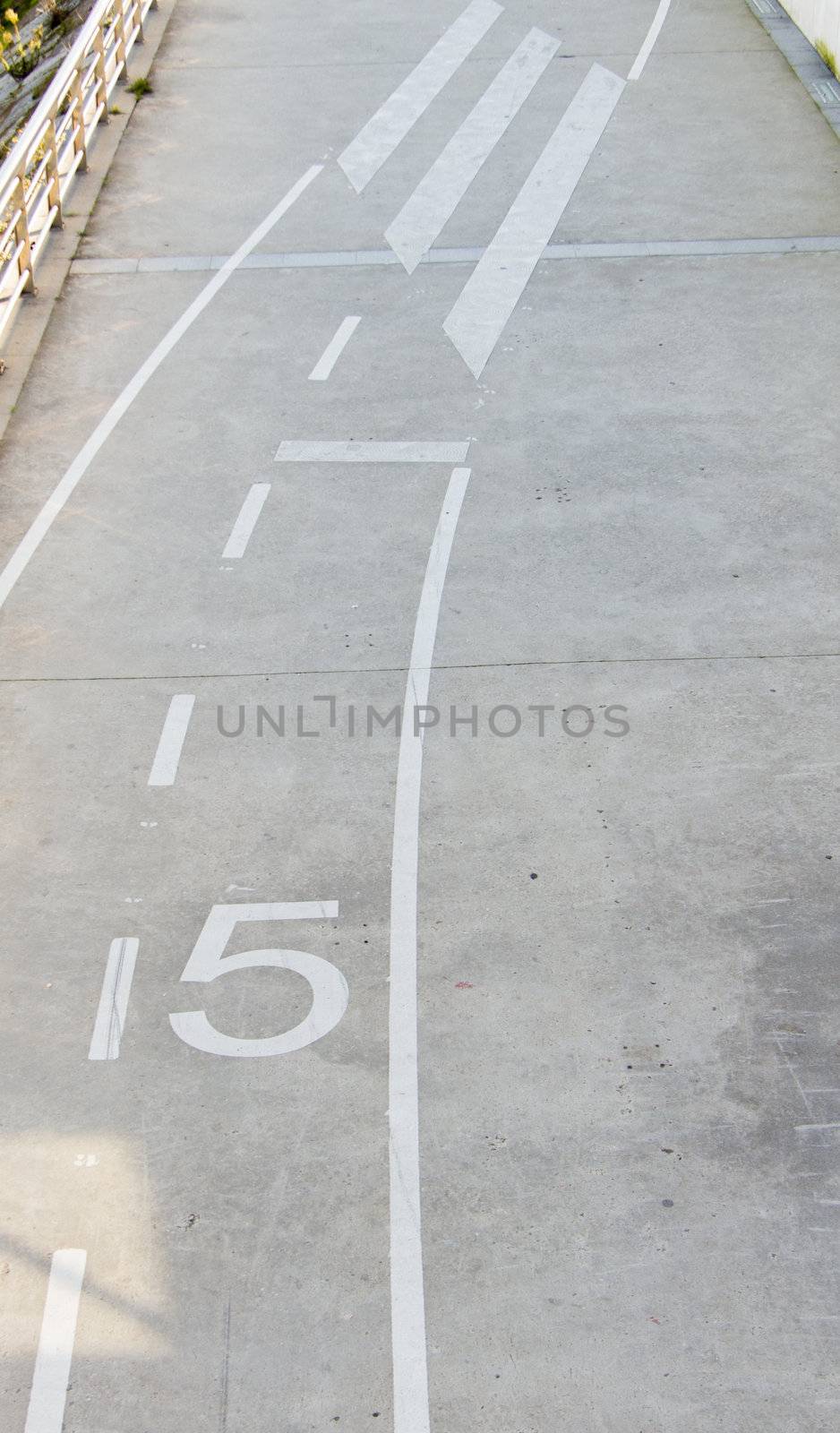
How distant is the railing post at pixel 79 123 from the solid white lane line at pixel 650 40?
679 centimetres

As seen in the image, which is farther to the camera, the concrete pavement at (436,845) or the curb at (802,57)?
the curb at (802,57)

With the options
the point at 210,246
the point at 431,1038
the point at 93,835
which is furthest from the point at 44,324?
the point at 431,1038

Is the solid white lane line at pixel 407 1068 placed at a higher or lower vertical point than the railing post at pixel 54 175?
lower

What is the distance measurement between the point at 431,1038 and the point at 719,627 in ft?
13.5

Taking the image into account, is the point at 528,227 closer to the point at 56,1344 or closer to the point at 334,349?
the point at 334,349

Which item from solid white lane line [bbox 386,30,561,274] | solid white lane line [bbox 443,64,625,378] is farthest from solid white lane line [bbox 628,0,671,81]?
solid white lane line [bbox 386,30,561,274]

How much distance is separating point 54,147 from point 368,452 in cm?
619

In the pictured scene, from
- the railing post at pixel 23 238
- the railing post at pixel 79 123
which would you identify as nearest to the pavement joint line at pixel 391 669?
the railing post at pixel 23 238

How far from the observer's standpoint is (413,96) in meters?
20.2

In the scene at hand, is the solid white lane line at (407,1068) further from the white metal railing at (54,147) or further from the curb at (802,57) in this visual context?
the curb at (802,57)

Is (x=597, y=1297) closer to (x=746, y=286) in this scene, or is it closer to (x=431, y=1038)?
(x=431, y=1038)

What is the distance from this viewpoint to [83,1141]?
Answer: 752cm

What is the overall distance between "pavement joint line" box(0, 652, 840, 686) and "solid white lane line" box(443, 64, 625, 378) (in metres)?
4.41

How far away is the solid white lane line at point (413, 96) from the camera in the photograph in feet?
61.0
